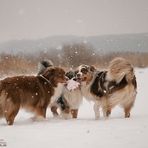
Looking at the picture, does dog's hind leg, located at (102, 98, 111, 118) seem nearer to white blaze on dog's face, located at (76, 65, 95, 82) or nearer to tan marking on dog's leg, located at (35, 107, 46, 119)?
white blaze on dog's face, located at (76, 65, 95, 82)

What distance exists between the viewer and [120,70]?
947cm

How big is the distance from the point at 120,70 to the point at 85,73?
0.97 m

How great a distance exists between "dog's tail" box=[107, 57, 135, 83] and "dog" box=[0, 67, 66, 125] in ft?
3.67

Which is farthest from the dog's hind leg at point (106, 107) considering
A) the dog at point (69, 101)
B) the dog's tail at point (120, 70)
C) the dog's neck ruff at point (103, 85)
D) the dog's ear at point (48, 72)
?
the dog's ear at point (48, 72)

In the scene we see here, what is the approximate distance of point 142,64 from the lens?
20.4 m

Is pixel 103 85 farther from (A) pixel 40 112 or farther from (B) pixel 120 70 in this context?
(A) pixel 40 112

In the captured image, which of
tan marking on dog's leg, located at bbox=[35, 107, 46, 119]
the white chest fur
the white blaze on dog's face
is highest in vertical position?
the white blaze on dog's face

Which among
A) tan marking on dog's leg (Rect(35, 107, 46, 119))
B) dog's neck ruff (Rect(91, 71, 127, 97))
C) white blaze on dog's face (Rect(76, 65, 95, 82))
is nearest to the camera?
tan marking on dog's leg (Rect(35, 107, 46, 119))

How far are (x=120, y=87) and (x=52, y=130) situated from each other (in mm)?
2587

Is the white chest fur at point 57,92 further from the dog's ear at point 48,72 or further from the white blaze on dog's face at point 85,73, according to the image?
the white blaze on dog's face at point 85,73

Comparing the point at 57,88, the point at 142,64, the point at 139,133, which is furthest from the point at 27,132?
the point at 142,64

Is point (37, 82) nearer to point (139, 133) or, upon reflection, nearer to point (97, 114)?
point (97, 114)

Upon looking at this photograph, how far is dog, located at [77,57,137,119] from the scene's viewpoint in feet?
31.1

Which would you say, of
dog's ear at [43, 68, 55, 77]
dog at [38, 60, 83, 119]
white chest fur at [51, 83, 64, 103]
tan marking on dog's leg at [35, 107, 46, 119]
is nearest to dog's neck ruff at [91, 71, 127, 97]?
dog at [38, 60, 83, 119]
